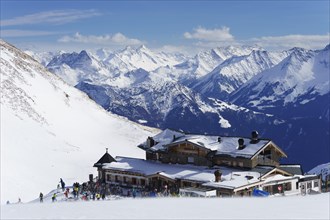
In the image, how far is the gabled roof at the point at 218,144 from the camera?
58906mm

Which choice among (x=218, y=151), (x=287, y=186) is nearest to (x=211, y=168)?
(x=218, y=151)

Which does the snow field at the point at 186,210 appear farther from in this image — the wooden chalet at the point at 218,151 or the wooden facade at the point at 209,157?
the wooden chalet at the point at 218,151

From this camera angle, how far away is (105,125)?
142000 millimetres

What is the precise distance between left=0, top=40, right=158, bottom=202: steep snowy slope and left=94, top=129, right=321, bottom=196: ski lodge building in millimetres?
18681

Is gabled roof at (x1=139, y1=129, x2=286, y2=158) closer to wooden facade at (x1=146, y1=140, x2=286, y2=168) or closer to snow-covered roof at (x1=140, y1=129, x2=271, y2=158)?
snow-covered roof at (x1=140, y1=129, x2=271, y2=158)

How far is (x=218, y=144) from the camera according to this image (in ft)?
207

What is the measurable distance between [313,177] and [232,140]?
1116 cm

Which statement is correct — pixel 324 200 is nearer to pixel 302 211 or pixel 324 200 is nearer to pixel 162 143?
pixel 302 211

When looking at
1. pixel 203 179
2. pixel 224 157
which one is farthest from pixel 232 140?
pixel 203 179

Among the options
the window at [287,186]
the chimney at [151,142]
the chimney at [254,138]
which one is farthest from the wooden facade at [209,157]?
the window at [287,186]

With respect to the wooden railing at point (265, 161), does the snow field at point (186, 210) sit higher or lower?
lower

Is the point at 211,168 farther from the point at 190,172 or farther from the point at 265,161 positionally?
the point at 265,161

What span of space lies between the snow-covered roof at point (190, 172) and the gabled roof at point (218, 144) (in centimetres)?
217

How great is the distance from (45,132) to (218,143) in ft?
201
